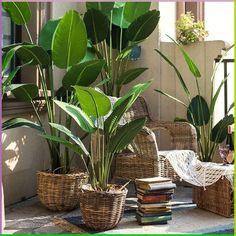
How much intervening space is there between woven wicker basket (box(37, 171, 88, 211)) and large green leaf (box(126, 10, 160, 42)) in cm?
127

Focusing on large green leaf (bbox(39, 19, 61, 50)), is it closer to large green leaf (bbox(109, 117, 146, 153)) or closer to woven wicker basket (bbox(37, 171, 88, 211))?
woven wicker basket (bbox(37, 171, 88, 211))

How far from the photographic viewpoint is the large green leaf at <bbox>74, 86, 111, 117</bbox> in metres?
2.85

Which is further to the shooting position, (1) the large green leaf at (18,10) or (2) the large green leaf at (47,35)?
(2) the large green leaf at (47,35)

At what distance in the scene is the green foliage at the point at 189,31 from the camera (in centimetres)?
455

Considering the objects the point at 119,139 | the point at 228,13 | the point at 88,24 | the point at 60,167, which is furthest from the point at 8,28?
the point at 228,13

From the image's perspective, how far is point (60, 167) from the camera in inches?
144

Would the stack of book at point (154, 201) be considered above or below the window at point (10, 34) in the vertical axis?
below

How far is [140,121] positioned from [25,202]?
139 cm

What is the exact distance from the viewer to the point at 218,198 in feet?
11.3

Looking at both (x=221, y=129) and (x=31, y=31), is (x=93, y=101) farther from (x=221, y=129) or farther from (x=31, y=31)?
(x=221, y=129)

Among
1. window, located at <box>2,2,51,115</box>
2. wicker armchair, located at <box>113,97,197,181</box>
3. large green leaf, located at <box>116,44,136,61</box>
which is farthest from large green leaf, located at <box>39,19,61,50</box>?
wicker armchair, located at <box>113,97,197,181</box>

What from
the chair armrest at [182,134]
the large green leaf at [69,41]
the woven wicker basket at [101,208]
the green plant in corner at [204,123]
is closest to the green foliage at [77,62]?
the large green leaf at [69,41]

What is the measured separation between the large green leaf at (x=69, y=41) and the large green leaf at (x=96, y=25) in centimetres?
61

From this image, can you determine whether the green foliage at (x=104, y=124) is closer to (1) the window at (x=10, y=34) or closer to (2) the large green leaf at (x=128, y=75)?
(2) the large green leaf at (x=128, y=75)
